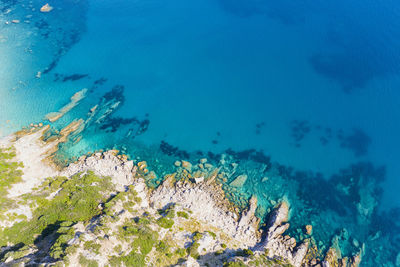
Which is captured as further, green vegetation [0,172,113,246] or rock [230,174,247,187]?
rock [230,174,247,187]

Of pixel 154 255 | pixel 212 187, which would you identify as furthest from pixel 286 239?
pixel 154 255

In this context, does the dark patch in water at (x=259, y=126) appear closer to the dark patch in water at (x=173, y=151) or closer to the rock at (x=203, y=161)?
the rock at (x=203, y=161)

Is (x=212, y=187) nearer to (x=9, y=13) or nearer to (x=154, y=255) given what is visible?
(x=154, y=255)

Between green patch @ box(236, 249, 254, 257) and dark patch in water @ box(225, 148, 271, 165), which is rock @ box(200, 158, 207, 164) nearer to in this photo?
dark patch in water @ box(225, 148, 271, 165)

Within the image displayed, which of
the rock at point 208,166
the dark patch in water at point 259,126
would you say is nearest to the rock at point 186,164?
the rock at point 208,166

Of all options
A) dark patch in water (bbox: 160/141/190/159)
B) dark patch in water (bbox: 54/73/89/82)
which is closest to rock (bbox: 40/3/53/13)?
dark patch in water (bbox: 54/73/89/82)
